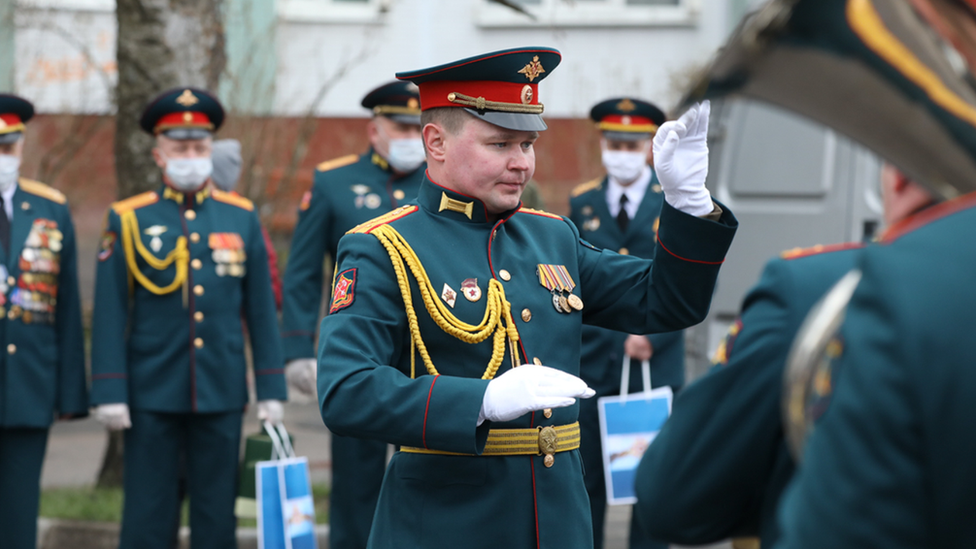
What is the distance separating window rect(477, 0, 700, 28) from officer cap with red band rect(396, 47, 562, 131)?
13.2 m

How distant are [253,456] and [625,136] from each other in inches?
98.2

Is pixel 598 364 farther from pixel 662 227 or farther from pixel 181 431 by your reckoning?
pixel 662 227

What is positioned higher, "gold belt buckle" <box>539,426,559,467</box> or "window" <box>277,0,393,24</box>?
"window" <box>277,0,393,24</box>

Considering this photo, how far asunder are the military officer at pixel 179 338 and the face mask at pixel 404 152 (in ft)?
2.43

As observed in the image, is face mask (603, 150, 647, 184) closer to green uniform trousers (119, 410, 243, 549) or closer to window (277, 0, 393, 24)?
green uniform trousers (119, 410, 243, 549)

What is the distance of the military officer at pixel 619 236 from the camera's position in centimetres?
536

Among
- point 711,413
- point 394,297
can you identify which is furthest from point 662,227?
point 711,413

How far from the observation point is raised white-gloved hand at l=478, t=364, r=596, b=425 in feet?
7.76

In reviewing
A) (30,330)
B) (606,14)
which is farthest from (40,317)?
(606,14)

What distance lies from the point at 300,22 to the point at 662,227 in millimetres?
13560

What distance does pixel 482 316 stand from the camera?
2.68 m

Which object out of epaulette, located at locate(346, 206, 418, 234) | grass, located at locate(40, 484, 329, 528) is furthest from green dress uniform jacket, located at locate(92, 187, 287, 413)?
epaulette, located at locate(346, 206, 418, 234)

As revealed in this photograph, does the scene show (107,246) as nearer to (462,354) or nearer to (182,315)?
(182,315)

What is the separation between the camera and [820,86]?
1.39 metres
